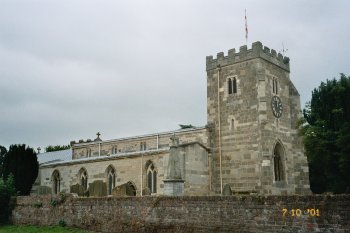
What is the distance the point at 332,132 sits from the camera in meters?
27.7

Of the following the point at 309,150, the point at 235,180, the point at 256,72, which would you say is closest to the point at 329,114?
the point at 309,150

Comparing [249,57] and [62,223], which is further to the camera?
[249,57]

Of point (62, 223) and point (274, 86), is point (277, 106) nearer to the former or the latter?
point (274, 86)

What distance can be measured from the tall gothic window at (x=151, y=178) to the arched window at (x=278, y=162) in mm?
8696

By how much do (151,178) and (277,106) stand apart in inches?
Result: 422

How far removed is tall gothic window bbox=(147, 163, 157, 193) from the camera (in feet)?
98.9

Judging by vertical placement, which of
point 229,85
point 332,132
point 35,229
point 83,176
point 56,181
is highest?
point 229,85

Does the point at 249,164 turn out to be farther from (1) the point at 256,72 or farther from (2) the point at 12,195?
(2) the point at 12,195

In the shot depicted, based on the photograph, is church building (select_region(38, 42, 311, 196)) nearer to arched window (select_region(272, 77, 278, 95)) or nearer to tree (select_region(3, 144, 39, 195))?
arched window (select_region(272, 77, 278, 95))

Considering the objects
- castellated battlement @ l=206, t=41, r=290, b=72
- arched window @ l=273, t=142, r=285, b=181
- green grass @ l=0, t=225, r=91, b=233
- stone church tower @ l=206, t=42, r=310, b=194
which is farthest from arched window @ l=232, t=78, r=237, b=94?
green grass @ l=0, t=225, r=91, b=233

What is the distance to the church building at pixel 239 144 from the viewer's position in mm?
27859

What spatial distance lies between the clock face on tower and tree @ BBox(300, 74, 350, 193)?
201 centimetres

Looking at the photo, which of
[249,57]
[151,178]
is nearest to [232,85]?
[249,57]

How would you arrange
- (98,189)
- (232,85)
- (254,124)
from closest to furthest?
(98,189) < (254,124) < (232,85)
